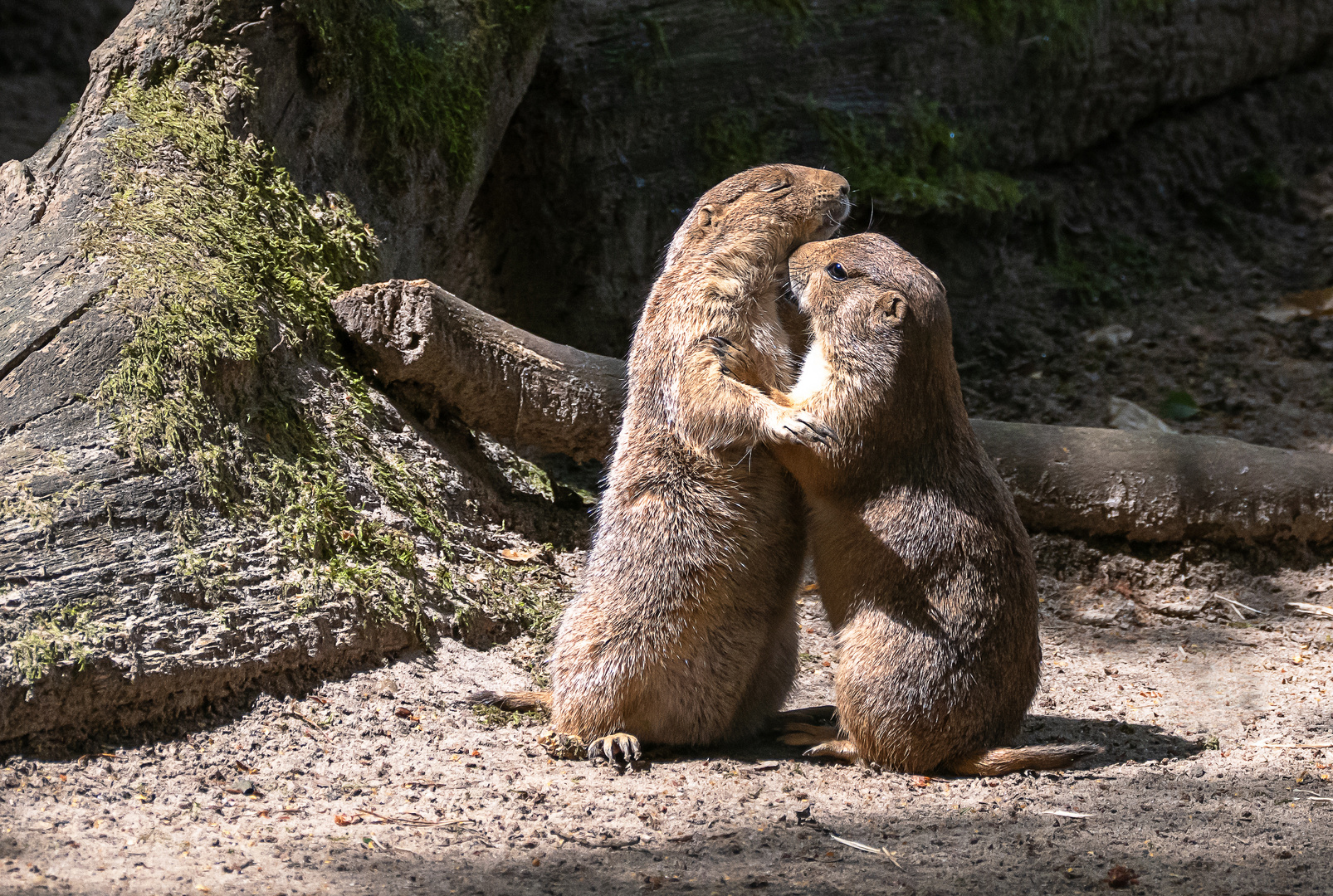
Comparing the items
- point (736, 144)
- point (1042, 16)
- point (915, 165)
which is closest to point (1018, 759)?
point (736, 144)

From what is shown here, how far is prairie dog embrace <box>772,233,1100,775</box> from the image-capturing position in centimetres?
405

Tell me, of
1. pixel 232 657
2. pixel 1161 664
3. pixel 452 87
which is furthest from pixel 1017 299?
pixel 232 657

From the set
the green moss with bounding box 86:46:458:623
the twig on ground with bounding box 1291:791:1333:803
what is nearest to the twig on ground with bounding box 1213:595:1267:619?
the twig on ground with bounding box 1291:791:1333:803

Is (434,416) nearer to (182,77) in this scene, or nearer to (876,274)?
(182,77)

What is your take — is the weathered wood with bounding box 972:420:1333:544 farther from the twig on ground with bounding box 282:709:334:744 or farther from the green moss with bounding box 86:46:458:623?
the twig on ground with bounding box 282:709:334:744

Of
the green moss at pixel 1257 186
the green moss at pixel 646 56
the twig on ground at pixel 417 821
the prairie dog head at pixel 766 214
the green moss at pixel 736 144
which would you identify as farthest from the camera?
the green moss at pixel 1257 186

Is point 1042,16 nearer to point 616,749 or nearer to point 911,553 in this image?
point 911,553

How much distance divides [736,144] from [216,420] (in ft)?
15.4

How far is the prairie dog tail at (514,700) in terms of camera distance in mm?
4426

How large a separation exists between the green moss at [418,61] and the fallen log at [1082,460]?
90 centimetres

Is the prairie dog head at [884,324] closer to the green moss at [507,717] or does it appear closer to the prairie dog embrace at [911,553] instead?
the prairie dog embrace at [911,553]

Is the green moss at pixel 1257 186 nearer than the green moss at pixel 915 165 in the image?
No

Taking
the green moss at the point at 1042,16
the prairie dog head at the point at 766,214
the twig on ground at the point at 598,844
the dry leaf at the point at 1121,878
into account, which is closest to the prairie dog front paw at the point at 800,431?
the prairie dog head at the point at 766,214

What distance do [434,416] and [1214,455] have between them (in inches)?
172
